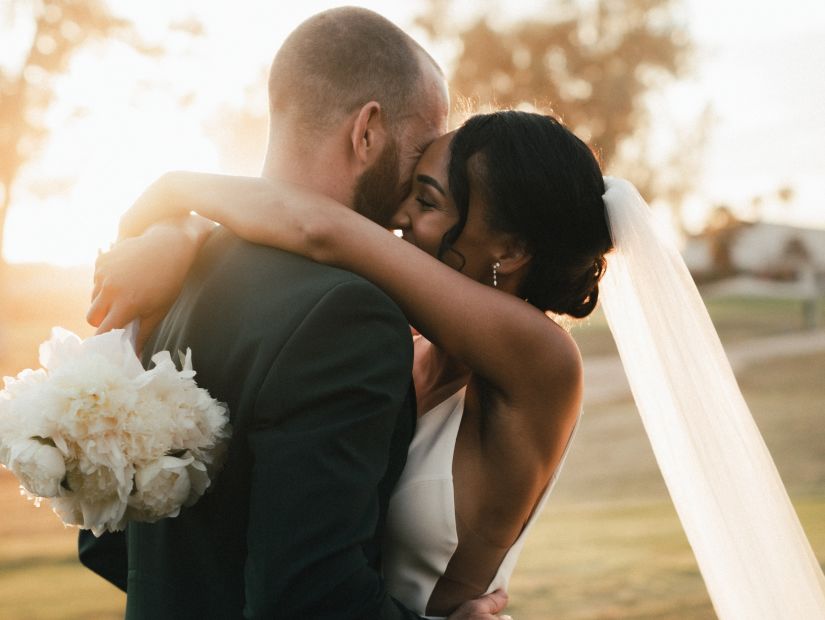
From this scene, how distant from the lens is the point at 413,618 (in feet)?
7.41

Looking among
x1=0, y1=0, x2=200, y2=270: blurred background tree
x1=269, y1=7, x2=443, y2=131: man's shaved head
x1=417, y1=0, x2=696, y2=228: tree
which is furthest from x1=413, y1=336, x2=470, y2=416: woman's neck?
x1=417, y1=0, x2=696, y2=228: tree

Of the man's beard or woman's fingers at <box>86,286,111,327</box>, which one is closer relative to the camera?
woman's fingers at <box>86,286,111,327</box>

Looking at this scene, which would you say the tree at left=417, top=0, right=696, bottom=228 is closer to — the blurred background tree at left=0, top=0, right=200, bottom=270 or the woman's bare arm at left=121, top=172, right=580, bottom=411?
the blurred background tree at left=0, top=0, right=200, bottom=270

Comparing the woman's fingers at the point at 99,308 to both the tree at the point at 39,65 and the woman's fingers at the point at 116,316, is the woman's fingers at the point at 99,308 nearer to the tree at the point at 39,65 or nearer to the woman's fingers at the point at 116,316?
the woman's fingers at the point at 116,316

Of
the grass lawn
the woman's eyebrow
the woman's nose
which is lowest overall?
the grass lawn

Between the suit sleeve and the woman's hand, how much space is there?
51 cm

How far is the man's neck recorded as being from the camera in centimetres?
252

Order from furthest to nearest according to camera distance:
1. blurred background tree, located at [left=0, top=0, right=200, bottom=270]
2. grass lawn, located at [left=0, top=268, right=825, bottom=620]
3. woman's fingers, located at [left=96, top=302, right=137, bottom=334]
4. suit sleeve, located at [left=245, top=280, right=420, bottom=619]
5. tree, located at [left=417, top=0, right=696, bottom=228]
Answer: tree, located at [left=417, top=0, right=696, bottom=228] → blurred background tree, located at [left=0, top=0, right=200, bottom=270] → grass lawn, located at [left=0, top=268, right=825, bottom=620] → woman's fingers, located at [left=96, top=302, right=137, bottom=334] → suit sleeve, located at [left=245, top=280, right=420, bottom=619]

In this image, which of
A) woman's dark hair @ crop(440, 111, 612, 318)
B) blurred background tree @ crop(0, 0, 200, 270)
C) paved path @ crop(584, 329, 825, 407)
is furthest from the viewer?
paved path @ crop(584, 329, 825, 407)

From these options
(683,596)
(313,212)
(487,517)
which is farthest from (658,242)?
(683,596)

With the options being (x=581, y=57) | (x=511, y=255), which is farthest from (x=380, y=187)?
(x=581, y=57)

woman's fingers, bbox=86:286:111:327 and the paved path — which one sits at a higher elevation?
woman's fingers, bbox=86:286:111:327

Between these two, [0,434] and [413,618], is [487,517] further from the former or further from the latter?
[0,434]

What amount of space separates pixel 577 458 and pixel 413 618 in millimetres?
18046
